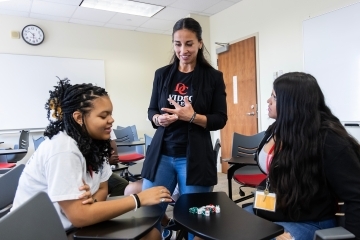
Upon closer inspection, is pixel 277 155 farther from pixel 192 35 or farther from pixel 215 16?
pixel 215 16

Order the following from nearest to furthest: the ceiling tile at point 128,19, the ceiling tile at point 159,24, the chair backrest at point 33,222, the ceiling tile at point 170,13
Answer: the chair backrest at point 33,222 → the ceiling tile at point 170,13 → the ceiling tile at point 128,19 → the ceiling tile at point 159,24

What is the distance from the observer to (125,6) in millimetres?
4527

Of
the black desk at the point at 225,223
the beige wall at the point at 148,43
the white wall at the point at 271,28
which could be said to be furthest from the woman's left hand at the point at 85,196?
the white wall at the point at 271,28

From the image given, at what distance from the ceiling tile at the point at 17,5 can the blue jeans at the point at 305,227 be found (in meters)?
4.60

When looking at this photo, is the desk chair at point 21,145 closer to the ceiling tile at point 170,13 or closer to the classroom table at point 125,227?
the ceiling tile at point 170,13

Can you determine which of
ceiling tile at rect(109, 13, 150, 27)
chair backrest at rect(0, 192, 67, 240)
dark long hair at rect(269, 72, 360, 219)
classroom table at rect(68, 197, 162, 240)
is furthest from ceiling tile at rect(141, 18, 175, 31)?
chair backrest at rect(0, 192, 67, 240)

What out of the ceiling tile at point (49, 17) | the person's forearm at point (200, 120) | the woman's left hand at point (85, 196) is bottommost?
the woman's left hand at point (85, 196)

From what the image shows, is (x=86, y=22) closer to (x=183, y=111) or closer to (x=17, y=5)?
(x=17, y=5)

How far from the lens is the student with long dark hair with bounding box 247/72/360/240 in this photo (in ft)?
3.46

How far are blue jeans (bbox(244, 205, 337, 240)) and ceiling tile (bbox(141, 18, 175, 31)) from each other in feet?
15.3

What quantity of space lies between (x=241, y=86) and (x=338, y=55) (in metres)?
1.56

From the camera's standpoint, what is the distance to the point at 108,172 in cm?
129

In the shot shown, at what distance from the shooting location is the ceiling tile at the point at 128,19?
16.0 ft

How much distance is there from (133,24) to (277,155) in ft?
15.6
